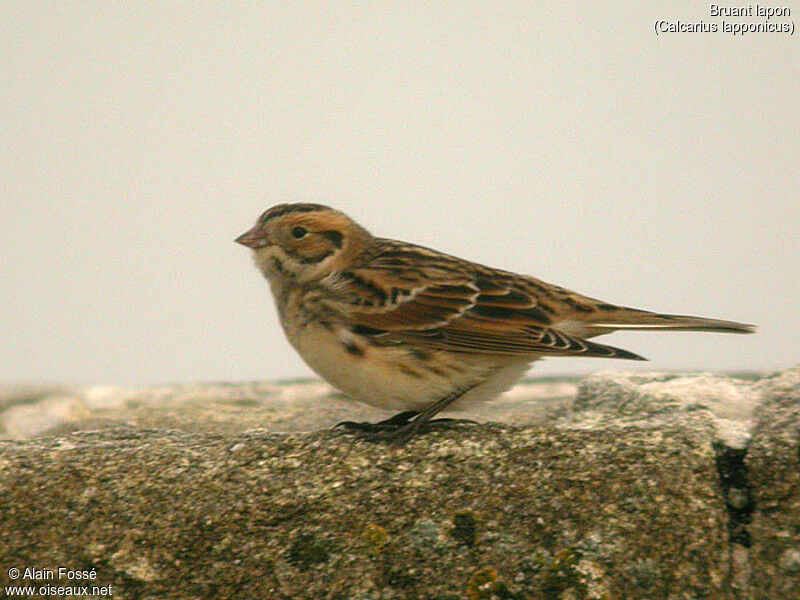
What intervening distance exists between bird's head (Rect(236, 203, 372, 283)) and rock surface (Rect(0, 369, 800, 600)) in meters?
1.43

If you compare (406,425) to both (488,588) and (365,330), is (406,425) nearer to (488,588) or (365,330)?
(365,330)

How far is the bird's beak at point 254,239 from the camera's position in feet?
19.3

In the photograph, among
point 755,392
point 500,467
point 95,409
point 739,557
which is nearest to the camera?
point 739,557

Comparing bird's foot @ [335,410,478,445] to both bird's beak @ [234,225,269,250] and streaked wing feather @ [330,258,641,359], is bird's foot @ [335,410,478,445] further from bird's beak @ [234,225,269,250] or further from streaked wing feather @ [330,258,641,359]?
bird's beak @ [234,225,269,250]

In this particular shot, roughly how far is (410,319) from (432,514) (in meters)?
1.50

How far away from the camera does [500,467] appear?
434 cm

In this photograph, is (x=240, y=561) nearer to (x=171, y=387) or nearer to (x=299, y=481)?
(x=299, y=481)

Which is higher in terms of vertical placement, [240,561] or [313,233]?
[313,233]

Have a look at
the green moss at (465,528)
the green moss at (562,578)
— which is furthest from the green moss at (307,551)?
the green moss at (562,578)

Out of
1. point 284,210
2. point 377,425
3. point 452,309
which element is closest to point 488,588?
point 377,425

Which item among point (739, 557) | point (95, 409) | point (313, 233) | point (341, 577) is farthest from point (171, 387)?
point (739, 557)

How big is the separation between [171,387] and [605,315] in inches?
138

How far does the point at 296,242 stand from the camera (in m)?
5.92

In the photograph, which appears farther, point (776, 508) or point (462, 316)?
point (462, 316)
